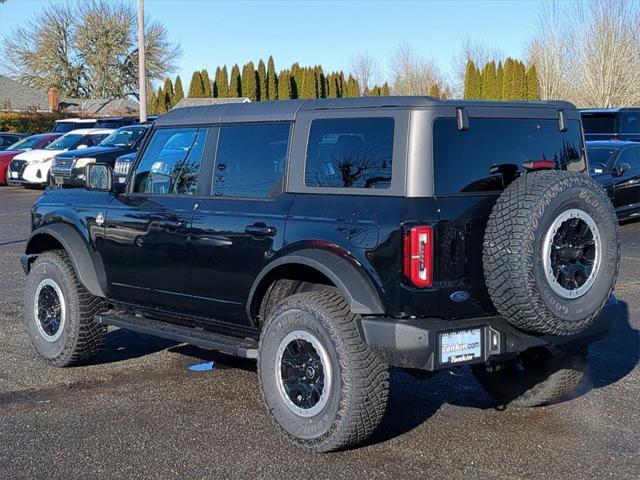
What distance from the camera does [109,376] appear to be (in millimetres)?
7156

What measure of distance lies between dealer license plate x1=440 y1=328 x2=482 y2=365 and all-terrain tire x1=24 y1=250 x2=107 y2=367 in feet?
10.5

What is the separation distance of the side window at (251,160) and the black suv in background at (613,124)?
1671 cm

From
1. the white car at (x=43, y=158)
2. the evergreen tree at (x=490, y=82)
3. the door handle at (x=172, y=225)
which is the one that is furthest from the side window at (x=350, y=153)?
the evergreen tree at (x=490, y=82)

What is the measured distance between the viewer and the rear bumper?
4.98 meters

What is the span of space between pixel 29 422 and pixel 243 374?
171 cm

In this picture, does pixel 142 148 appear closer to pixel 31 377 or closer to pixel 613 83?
pixel 31 377

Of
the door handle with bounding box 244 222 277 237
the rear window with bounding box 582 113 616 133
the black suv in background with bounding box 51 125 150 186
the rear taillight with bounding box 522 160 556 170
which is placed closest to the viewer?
the rear taillight with bounding box 522 160 556 170

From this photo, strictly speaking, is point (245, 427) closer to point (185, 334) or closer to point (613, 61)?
point (185, 334)

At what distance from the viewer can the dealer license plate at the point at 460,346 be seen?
502 cm

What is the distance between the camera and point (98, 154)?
2289cm

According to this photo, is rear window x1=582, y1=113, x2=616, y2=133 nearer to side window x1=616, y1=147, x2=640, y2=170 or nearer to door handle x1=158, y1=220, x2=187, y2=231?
side window x1=616, y1=147, x2=640, y2=170

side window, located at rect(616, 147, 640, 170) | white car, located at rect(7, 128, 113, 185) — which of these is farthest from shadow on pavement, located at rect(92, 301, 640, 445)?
white car, located at rect(7, 128, 113, 185)

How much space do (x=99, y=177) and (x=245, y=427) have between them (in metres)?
2.36

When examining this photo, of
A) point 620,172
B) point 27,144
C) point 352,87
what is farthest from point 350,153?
point 352,87
